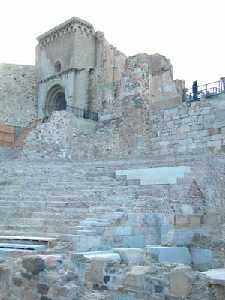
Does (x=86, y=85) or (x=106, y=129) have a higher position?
(x=86, y=85)

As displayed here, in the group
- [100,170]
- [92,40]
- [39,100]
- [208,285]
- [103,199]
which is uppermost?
[92,40]

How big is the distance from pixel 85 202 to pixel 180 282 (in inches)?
189

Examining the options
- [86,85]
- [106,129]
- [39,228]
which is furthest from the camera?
[86,85]

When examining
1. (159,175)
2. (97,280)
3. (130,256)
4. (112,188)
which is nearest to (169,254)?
(130,256)

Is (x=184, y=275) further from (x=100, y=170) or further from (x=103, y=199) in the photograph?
(x=100, y=170)

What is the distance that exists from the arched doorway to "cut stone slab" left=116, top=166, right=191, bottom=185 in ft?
53.8

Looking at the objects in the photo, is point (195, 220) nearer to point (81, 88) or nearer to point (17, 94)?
point (81, 88)

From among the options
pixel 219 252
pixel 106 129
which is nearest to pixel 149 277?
pixel 219 252

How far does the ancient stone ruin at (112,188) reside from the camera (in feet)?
16.2

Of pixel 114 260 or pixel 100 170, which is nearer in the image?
pixel 114 260

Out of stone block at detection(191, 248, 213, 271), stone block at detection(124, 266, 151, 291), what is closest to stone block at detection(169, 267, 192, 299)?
stone block at detection(124, 266, 151, 291)

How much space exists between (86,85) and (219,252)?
763 inches

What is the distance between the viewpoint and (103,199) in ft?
29.8

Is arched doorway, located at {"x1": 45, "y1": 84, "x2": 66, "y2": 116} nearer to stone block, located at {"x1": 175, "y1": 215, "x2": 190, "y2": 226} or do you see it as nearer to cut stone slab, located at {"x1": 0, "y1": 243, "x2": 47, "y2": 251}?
stone block, located at {"x1": 175, "y1": 215, "x2": 190, "y2": 226}
